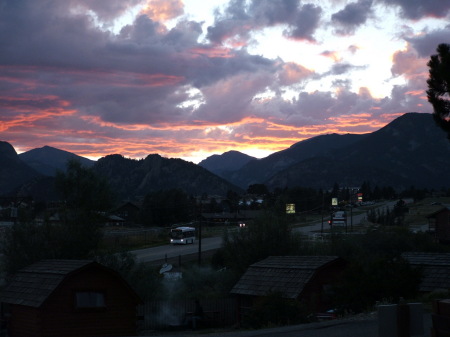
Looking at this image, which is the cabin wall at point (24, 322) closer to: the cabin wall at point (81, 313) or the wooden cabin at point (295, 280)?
the cabin wall at point (81, 313)

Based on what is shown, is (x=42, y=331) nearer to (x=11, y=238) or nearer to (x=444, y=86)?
(x=11, y=238)

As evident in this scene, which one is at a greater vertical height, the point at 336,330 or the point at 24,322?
the point at 336,330

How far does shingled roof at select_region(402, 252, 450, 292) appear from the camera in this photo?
31484mm

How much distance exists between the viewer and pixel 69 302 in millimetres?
27172

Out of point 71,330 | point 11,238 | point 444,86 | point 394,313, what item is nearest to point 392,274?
point 444,86

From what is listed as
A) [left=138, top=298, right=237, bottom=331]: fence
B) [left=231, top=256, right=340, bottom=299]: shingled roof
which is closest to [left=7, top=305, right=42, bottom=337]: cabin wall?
[left=138, top=298, right=237, bottom=331]: fence

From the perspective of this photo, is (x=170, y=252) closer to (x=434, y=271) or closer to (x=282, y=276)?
(x=282, y=276)

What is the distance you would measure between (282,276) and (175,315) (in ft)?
19.8

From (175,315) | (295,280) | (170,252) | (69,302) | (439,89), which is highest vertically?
(439,89)

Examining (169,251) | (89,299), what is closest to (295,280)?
(89,299)

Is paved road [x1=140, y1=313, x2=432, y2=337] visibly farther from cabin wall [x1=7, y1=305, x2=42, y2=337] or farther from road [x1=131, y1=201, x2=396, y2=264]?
road [x1=131, y1=201, x2=396, y2=264]

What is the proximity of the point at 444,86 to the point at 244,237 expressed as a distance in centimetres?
2329

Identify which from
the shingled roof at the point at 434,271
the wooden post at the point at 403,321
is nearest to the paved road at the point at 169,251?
the shingled roof at the point at 434,271

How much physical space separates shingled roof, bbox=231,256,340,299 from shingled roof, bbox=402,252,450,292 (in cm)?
470
